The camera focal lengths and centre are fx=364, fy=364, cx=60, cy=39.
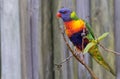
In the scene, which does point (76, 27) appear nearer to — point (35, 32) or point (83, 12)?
point (83, 12)

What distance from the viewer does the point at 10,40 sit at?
8.80 ft

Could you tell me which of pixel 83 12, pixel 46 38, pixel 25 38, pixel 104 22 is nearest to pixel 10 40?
pixel 25 38

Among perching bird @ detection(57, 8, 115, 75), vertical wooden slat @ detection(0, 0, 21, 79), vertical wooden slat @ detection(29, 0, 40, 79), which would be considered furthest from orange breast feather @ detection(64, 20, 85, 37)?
vertical wooden slat @ detection(0, 0, 21, 79)

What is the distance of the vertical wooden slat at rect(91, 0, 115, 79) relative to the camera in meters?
2.30

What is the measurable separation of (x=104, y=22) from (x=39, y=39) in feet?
1.59

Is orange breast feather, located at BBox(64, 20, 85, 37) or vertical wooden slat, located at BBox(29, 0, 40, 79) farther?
vertical wooden slat, located at BBox(29, 0, 40, 79)

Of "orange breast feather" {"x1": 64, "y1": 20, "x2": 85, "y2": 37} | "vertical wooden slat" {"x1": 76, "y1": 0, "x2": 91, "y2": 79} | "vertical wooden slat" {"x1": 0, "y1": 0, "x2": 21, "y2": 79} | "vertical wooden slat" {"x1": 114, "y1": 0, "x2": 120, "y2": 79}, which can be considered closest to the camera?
"orange breast feather" {"x1": 64, "y1": 20, "x2": 85, "y2": 37}

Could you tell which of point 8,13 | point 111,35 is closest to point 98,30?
point 111,35

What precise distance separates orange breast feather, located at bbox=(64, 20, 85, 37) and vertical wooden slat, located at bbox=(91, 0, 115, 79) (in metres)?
0.35

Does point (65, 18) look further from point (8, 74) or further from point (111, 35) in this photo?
point (8, 74)

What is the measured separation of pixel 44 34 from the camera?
2557 mm

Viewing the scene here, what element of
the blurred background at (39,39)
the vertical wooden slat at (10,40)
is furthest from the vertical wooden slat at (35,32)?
the vertical wooden slat at (10,40)

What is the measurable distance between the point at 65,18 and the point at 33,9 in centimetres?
55

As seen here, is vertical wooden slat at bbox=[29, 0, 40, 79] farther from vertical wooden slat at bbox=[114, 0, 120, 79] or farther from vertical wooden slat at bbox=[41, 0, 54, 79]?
vertical wooden slat at bbox=[114, 0, 120, 79]
